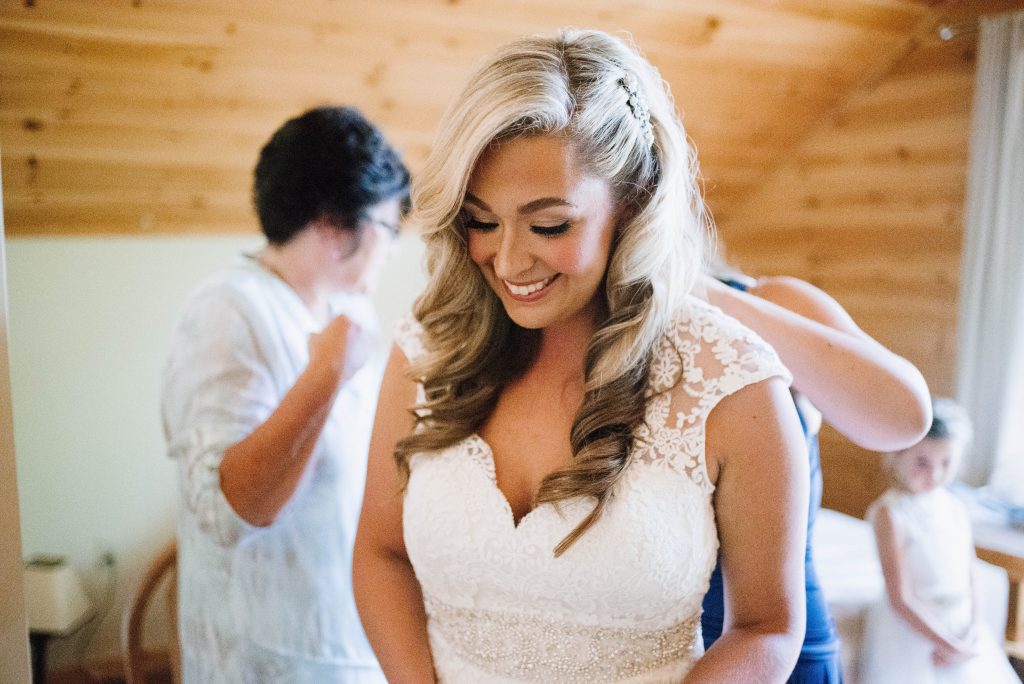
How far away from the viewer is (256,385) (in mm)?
1580

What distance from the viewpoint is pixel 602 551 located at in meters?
1.11

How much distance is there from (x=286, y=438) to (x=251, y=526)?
0.60 ft

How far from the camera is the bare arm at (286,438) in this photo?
4.79 feet

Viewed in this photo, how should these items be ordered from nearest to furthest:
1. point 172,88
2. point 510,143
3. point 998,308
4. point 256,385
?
point 510,143 → point 256,385 → point 172,88 → point 998,308

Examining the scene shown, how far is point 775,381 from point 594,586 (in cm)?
34

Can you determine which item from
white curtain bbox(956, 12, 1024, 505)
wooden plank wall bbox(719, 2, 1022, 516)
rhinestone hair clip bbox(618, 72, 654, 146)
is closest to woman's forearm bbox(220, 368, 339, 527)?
rhinestone hair clip bbox(618, 72, 654, 146)

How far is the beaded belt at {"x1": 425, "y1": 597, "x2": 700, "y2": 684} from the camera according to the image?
117 centimetres

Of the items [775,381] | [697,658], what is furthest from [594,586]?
[775,381]

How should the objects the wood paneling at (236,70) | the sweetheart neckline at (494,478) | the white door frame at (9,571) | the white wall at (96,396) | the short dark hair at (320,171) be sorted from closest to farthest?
the white door frame at (9,571)
the sweetheart neckline at (494,478)
the short dark hair at (320,171)
the wood paneling at (236,70)
the white wall at (96,396)

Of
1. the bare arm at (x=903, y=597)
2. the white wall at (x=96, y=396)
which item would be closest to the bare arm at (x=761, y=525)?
the bare arm at (x=903, y=597)

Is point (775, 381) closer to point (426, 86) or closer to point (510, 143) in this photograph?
point (510, 143)

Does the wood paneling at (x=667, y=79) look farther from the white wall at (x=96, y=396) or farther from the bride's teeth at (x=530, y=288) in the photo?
the bride's teeth at (x=530, y=288)

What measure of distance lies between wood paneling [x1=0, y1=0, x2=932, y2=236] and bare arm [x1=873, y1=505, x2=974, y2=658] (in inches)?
60.8

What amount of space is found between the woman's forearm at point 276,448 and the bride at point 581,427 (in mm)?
226
